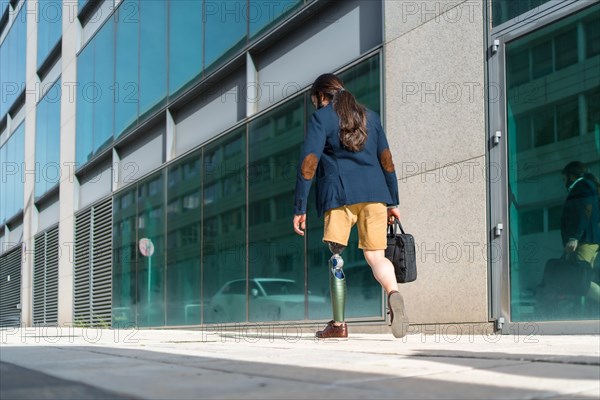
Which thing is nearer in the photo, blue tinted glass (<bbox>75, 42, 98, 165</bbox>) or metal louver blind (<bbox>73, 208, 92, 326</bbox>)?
metal louver blind (<bbox>73, 208, 92, 326</bbox>)

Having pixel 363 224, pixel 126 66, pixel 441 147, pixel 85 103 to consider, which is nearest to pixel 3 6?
pixel 85 103

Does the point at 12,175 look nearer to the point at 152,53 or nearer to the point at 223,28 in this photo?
the point at 152,53

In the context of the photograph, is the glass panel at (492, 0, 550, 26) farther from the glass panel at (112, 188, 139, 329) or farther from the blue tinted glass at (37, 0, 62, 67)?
the blue tinted glass at (37, 0, 62, 67)

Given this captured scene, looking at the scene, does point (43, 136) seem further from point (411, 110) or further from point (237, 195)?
point (411, 110)

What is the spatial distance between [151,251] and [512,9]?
30.3ft

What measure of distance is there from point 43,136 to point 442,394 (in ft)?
74.5

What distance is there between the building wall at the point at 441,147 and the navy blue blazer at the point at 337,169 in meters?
1.21

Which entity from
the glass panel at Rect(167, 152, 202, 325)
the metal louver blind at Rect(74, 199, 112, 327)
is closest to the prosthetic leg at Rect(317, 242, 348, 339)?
the glass panel at Rect(167, 152, 202, 325)

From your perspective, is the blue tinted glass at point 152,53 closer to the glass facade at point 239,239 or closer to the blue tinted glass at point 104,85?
the glass facade at point 239,239

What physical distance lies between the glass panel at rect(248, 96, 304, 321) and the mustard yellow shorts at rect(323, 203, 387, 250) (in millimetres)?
3115

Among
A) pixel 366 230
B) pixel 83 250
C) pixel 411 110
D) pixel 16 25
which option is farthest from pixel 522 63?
pixel 16 25

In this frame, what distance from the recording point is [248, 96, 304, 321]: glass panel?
31.0 ft

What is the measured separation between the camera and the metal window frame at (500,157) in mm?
6323

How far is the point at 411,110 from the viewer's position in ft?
25.4
